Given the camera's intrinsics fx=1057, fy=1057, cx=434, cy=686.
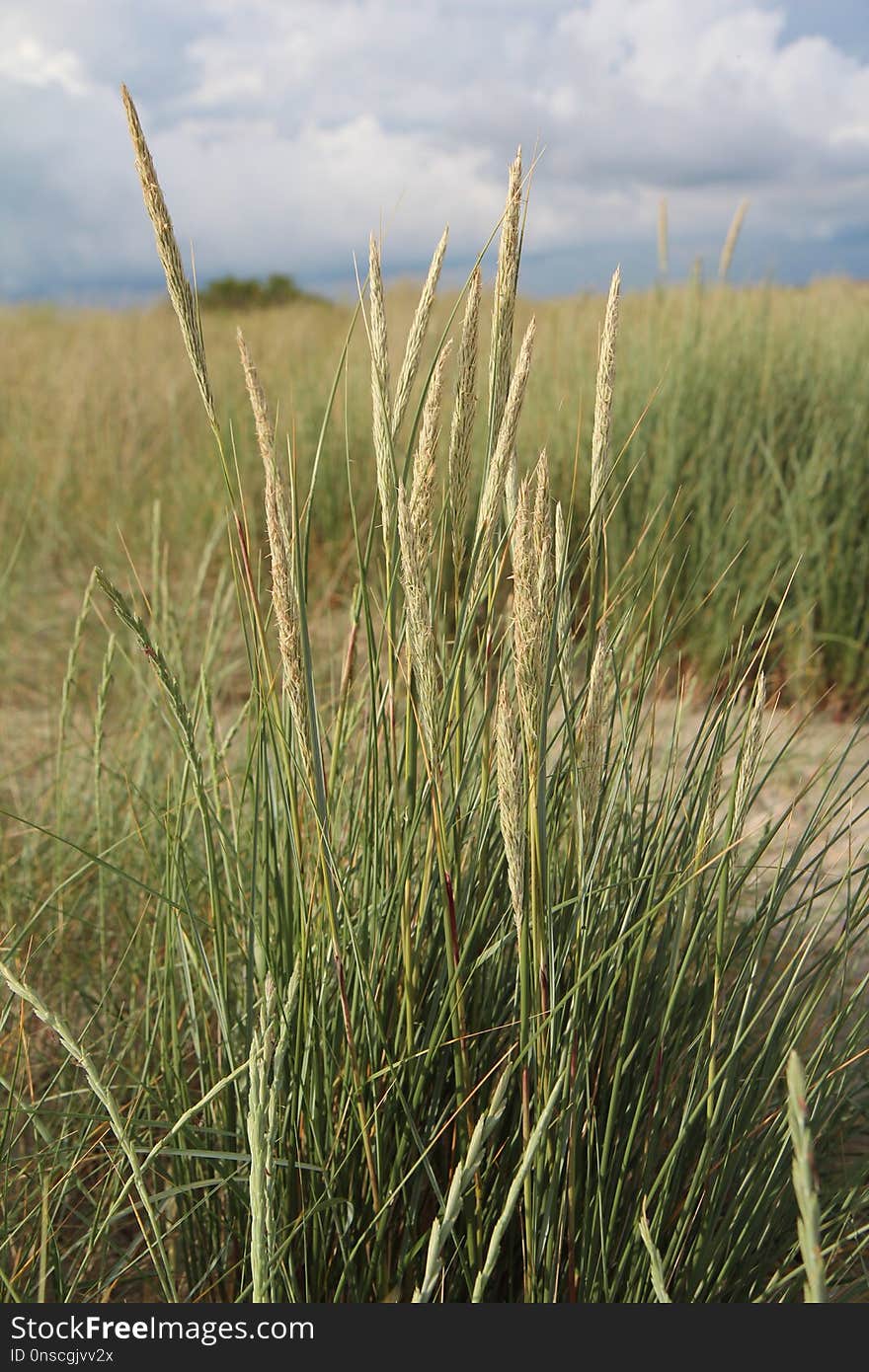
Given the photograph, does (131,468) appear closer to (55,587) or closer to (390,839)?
(55,587)

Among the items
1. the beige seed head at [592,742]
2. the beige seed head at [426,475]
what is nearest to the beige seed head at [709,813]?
the beige seed head at [592,742]

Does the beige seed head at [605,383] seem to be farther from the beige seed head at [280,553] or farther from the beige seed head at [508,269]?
the beige seed head at [280,553]

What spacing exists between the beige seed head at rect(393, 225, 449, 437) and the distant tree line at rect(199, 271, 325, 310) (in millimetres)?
16517

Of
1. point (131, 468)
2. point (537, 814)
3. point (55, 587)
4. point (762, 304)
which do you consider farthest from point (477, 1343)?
point (131, 468)

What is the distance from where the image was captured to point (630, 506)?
153 inches

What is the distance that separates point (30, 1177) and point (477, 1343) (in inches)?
25.6

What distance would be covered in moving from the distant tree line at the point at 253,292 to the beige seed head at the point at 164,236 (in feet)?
54.3

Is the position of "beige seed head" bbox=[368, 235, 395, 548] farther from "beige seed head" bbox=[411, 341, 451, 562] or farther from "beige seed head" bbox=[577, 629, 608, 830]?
"beige seed head" bbox=[577, 629, 608, 830]

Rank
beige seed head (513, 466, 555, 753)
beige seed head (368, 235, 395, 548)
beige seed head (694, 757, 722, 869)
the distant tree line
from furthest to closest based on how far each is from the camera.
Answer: the distant tree line < beige seed head (694, 757, 722, 869) < beige seed head (368, 235, 395, 548) < beige seed head (513, 466, 555, 753)

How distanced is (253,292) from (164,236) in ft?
59.6

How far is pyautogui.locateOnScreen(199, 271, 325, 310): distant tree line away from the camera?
16.8m

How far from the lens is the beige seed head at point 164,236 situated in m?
0.82

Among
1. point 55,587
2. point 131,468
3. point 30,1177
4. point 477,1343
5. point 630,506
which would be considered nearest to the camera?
point 477,1343

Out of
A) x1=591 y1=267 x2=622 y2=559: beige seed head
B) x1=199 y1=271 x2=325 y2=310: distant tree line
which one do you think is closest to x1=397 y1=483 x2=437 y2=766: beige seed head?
x1=591 y1=267 x2=622 y2=559: beige seed head
